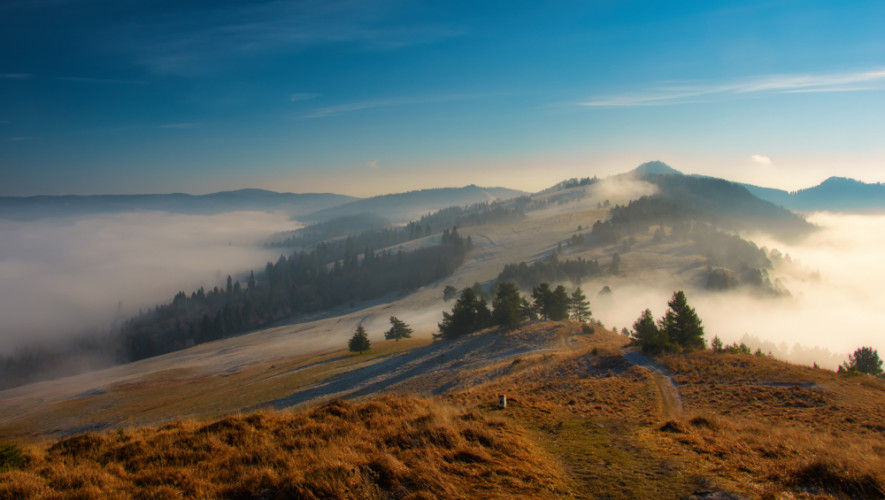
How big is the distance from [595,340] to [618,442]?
128ft

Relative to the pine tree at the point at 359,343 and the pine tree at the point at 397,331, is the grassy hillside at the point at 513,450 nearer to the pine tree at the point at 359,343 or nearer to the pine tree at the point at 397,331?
the pine tree at the point at 359,343

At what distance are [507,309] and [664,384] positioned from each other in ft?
115

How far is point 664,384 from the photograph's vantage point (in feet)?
87.2

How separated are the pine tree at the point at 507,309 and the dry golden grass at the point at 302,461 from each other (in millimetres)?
46721

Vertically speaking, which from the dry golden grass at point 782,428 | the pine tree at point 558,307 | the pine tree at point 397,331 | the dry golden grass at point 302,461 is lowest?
the pine tree at point 397,331

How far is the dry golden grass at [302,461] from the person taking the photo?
26.9 ft

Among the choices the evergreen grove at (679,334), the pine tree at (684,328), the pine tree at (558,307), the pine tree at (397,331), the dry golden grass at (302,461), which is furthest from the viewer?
the pine tree at (397,331)

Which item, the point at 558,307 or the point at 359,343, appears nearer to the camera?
the point at 558,307

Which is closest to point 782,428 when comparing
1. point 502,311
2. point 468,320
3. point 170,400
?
point 502,311

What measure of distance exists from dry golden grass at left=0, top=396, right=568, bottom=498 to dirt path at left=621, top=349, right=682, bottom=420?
11.1m

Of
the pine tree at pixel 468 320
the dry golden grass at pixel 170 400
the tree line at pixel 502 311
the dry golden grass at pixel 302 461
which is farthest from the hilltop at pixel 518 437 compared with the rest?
the pine tree at pixel 468 320

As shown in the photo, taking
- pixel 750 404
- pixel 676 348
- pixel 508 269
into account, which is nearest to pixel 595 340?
pixel 676 348

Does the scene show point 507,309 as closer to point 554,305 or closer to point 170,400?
point 554,305

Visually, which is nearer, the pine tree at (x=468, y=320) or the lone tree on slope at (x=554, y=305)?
the pine tree at (x=468, y=320)
